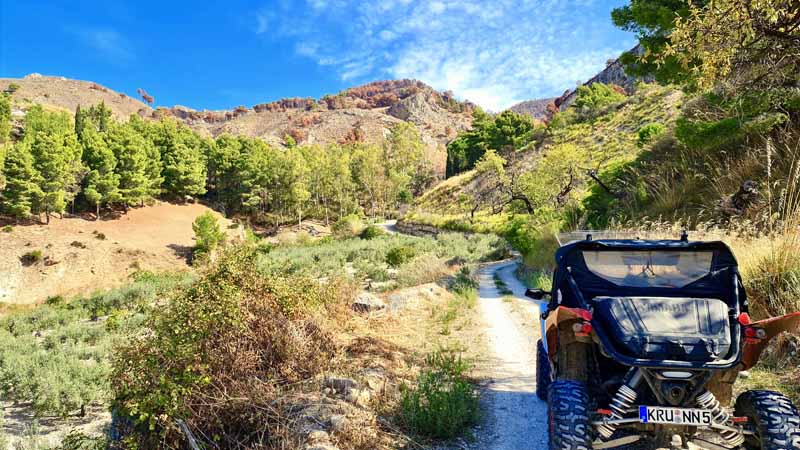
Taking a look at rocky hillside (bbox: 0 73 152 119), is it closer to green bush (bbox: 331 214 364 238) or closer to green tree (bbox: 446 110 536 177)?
green bush (bbox: 331 214 364 238)

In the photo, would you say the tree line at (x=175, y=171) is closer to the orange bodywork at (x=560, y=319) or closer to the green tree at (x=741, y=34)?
the orange bodywork at (x=560, y=319)

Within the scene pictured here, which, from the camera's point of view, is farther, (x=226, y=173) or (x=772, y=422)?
(x=226, y=173)

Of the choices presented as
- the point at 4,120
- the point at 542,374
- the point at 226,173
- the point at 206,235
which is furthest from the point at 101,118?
the point at 542,374

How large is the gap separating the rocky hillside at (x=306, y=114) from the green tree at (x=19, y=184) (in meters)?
82.7

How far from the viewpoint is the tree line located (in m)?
40.1

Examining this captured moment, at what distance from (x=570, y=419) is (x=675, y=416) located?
1.96ft

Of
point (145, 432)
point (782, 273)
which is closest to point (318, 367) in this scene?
point (145, 432)

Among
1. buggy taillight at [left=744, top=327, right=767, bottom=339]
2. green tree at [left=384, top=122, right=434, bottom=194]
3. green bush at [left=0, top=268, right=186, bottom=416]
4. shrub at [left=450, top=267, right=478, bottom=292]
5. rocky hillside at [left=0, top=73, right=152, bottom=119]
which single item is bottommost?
Answer: green bush at [left=0, top=268, right=186, bottom=416]

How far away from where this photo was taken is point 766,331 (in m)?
2.76

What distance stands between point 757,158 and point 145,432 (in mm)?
12636

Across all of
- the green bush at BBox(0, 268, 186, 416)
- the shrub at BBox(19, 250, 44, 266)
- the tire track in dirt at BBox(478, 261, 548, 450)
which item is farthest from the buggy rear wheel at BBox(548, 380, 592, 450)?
the shrub at BBox(19, 250, 44, 266)

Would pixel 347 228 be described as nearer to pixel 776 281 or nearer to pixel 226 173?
pixel 226 173

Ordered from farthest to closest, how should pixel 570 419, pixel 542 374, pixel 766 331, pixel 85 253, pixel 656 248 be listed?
pixel 85 253 < pixel 542 374 < pixel 656 248 < pixel 766 331 < pixel 570 419

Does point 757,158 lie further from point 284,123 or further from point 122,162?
point 284,123
